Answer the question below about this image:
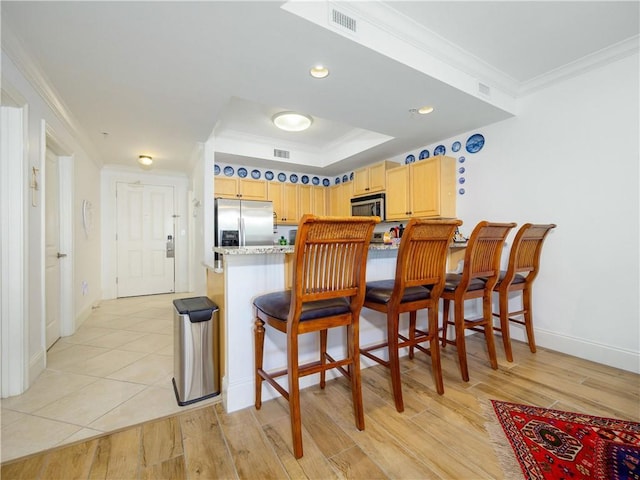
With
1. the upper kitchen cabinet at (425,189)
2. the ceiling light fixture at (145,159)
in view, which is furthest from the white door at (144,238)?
the upper kitchen cabinet at (425,189)

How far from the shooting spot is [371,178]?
4.48 m

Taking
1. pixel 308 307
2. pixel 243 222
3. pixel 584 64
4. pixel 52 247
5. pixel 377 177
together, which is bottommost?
pixel 308 307

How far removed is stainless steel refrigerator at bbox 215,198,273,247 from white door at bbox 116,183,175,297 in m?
1.98

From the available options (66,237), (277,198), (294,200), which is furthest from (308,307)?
(294,200)

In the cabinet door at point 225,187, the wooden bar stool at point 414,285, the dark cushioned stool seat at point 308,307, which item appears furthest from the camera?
the cabinet door at point 225,187

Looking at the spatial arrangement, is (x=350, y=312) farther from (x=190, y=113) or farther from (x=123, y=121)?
(x=123, y=121)

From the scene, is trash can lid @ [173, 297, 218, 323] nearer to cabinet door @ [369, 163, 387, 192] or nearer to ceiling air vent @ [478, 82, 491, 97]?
ceiling air vent @ [478, 82, 491, 97]

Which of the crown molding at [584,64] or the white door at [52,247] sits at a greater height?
the crown molding at [584,64]

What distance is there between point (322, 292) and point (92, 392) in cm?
186

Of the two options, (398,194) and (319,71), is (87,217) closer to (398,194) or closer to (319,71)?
(319,71)

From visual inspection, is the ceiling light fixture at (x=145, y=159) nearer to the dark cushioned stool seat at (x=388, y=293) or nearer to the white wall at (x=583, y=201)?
the dark cushioned stool seat at (x=388, y=293)

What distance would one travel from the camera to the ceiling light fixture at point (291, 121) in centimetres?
349

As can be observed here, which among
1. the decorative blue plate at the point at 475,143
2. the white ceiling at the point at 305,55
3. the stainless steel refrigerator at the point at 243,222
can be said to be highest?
the white ceiling at the point at 305,55

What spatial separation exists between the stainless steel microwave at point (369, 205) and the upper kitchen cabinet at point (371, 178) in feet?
0.34
